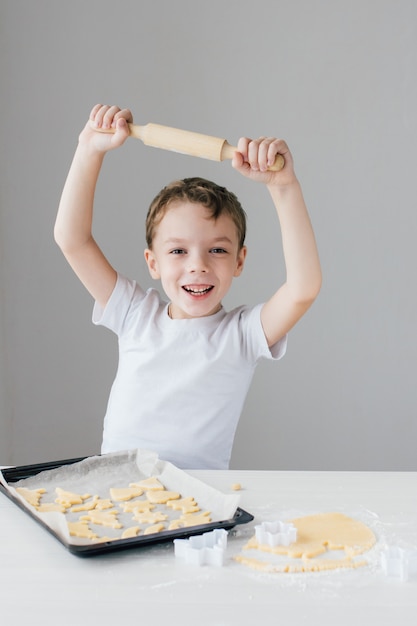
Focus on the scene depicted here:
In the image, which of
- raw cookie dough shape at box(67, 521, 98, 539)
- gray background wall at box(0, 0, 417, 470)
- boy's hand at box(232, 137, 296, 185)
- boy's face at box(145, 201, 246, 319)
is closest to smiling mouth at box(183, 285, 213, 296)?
boy's face at box(145, 201, 246, 319)

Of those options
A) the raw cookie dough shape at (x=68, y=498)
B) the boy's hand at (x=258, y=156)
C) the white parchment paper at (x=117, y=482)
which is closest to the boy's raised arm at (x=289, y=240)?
the boy's hand at (x=258, y=156)

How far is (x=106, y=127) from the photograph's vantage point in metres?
1.18

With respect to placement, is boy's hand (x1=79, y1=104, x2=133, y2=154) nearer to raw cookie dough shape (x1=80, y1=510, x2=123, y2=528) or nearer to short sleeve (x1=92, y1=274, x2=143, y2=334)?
short sleeve (x1=92, y1=274, x2=143, y2=334)

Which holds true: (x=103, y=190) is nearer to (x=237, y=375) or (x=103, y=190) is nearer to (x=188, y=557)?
(x=237, y=375)

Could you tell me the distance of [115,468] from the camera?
104 centimetres

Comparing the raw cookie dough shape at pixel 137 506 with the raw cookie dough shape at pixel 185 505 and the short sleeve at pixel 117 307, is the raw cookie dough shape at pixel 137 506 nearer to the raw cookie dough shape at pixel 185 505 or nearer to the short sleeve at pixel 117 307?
the raw cookie dough shape at pixel 185 505

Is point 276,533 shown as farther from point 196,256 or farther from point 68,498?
point 196,256

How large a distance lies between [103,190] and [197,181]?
3.52 feet

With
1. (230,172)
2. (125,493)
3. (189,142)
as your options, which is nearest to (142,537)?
(125,493)

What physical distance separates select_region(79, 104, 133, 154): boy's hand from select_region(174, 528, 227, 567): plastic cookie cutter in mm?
Answer: 586

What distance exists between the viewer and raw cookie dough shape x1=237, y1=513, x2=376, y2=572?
76 centimetres

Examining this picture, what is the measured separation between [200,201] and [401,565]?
73cm

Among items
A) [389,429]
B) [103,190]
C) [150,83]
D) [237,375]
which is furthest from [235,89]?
[237,375]

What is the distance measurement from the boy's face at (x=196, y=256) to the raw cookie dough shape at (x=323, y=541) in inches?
19.4
